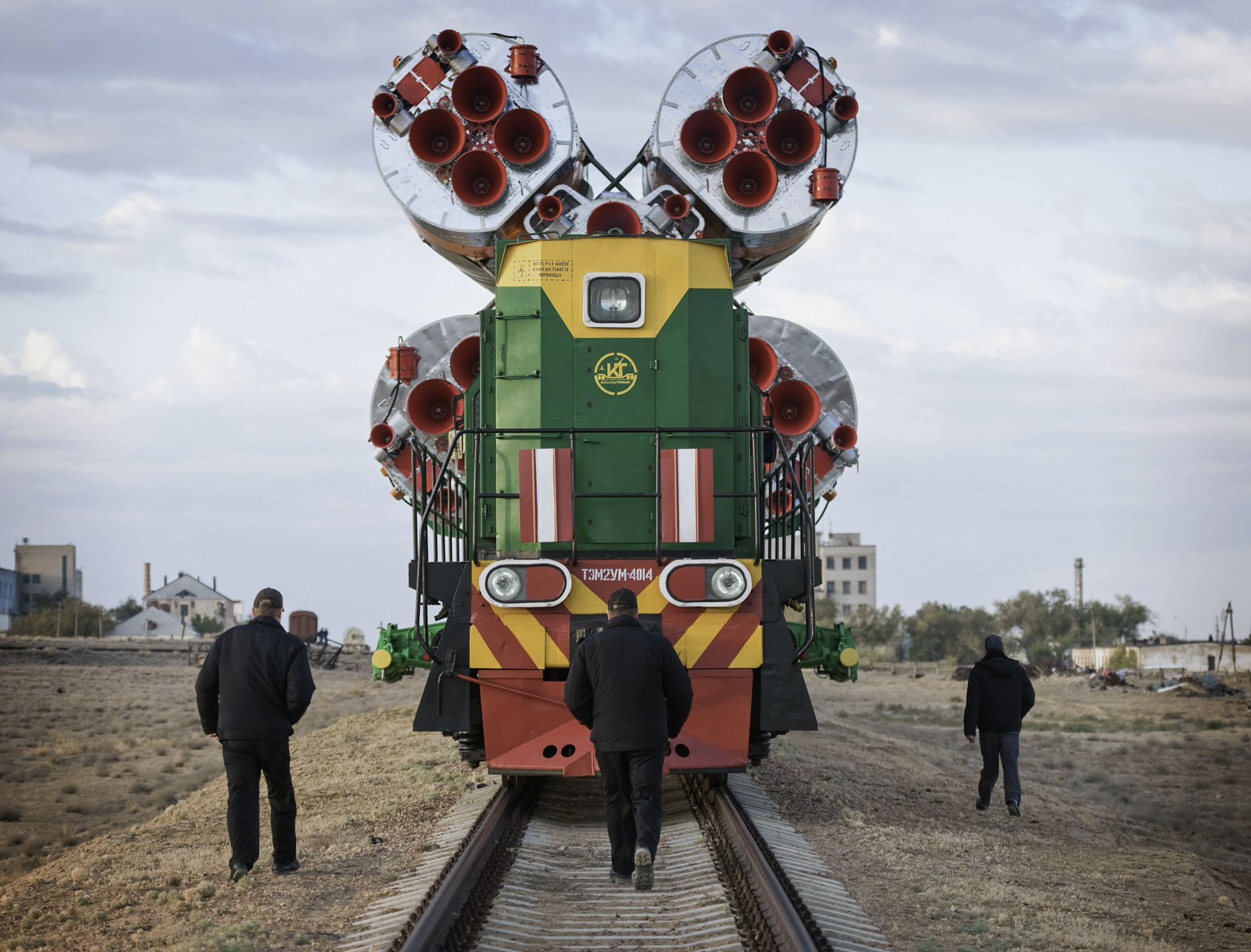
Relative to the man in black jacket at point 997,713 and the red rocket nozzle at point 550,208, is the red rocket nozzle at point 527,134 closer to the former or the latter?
the red rocket nozzle at point 550,208

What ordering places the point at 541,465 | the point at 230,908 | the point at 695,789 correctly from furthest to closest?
1. the point at 695,789
2. the point at 541,465
3. the point at 230,908

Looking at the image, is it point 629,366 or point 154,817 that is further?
point 154,817

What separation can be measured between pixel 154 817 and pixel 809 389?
7.26 meters

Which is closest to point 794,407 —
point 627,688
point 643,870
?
point 627,688

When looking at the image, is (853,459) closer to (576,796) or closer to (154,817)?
(576,796)

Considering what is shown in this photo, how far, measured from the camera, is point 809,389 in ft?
38.1

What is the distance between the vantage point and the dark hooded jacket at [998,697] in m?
10.3

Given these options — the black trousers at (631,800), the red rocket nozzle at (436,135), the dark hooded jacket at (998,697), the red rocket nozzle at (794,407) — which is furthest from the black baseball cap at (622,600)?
the red rocket nozzle at (436,135)

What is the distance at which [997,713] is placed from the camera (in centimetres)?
1034

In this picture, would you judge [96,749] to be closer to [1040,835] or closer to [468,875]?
[468,875]

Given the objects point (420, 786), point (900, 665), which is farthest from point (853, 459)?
point (900, 665)

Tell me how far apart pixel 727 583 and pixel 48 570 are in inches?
4417

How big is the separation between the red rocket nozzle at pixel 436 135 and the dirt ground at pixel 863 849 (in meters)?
5.68

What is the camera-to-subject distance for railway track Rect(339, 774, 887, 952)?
5379 mm
